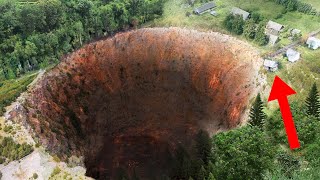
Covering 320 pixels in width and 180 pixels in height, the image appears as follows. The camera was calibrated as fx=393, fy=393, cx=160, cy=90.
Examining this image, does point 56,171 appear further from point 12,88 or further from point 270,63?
point 270,63

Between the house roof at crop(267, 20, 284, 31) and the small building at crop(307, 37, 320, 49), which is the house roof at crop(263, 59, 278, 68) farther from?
the house roof at crop(267, 20, 284, 31)

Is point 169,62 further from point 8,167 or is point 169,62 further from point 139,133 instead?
point 8,167

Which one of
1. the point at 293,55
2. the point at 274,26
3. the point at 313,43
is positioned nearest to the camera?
the point at 293,55

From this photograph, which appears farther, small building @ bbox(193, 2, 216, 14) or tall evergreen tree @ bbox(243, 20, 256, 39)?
small building @ bbox(193, 2, 216, 14)

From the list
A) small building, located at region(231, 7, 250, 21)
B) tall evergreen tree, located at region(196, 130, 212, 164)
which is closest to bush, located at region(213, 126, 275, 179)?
tall evergreen tree, located at region(196, 130, 212, 164)

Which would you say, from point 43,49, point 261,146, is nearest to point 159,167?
point 261,146

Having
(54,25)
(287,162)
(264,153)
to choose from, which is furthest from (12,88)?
(287,162)

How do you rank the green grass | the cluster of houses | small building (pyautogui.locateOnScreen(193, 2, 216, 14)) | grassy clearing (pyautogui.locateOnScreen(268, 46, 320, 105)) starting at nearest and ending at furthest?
1. grassy clearing (pyautogui.locateOnScreen(268, 46, 320, 105))
2. the cluster of houses
3. small building (pyautogui.locateOnScreen(193, 2, 216, 14))
4. the green grass
